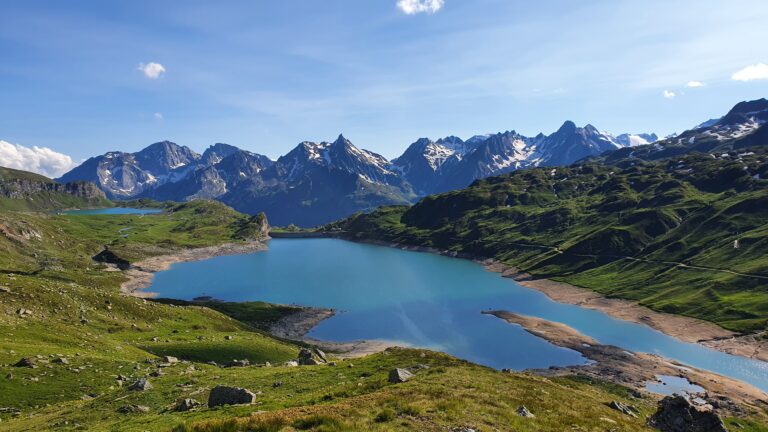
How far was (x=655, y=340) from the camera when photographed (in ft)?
412

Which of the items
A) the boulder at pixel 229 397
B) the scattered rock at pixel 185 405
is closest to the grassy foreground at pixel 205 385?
the scattered rock at pixel 185 405

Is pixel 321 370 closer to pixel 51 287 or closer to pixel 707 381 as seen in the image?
pixel 51 287

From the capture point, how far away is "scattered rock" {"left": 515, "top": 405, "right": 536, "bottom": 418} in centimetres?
2584

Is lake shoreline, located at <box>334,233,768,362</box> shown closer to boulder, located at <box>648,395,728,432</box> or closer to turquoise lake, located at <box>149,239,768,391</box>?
turquoise lake, located at <box>149,239,768,391</box>

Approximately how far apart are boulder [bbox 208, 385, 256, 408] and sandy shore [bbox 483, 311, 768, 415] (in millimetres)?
79833

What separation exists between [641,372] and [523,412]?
296ft

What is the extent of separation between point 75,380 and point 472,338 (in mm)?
99597

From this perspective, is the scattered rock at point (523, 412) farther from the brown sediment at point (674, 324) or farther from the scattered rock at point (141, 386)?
the brown sediment at point (674, 324)

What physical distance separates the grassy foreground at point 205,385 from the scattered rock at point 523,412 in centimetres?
50

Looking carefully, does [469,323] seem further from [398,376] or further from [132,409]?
[132,409]

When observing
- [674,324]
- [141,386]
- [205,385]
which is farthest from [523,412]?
[674,324]

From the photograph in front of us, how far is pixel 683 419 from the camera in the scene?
34781 millimetres

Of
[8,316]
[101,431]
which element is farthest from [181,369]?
[8,316]

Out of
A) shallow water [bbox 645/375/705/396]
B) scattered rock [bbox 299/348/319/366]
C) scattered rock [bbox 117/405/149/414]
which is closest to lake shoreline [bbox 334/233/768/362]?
shallow water [bbox 645/375/705/396]
